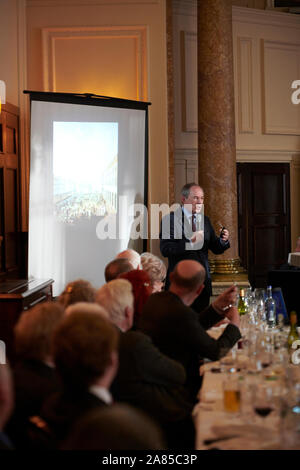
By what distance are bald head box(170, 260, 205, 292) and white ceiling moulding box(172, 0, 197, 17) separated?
597 cm

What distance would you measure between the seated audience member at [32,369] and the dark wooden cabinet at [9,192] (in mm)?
5065

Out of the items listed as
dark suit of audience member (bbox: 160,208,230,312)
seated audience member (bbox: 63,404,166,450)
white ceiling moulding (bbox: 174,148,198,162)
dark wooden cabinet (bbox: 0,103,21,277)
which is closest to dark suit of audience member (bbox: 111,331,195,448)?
seated audience member (bbox: 63,404,166,450)

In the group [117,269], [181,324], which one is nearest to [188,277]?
[181,324]

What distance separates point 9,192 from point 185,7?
3.39m

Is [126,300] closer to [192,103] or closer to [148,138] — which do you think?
[148,138]

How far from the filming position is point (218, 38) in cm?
784

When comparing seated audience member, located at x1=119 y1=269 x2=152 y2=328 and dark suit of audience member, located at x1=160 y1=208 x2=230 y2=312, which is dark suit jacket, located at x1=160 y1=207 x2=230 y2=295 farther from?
seated audience member, located at x1=119 y1=269 x2=152 y2=328

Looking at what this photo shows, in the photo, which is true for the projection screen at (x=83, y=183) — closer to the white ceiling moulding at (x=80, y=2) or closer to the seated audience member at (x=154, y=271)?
the white ceiling moulding at (x=80, y=2)

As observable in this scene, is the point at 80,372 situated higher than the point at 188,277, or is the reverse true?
the point at 188,277

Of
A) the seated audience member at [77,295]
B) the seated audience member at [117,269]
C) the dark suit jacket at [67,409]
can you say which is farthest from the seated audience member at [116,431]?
the seated audience member at [117,269]

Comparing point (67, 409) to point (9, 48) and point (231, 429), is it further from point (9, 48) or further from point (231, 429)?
point (9, 48)

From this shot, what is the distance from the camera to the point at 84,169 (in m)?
7.61

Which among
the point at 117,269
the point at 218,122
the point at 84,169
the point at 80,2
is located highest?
the point at 80,2

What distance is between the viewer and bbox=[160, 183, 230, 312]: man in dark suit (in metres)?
6.01
